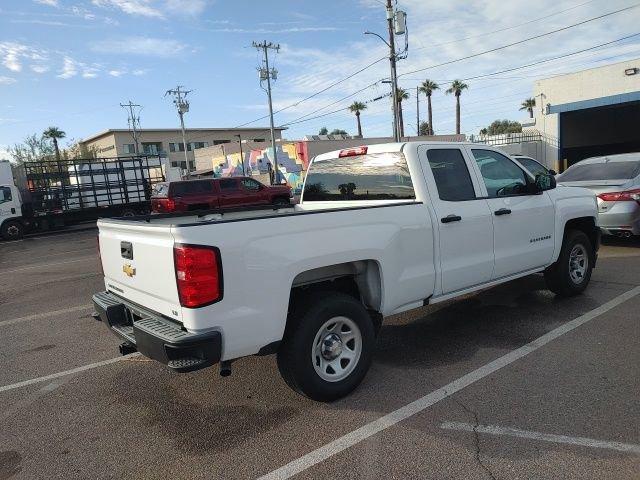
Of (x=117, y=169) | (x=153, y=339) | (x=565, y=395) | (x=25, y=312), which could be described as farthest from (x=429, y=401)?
(x=117, y=169)

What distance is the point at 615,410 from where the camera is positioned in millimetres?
3414

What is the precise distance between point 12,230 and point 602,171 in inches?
867

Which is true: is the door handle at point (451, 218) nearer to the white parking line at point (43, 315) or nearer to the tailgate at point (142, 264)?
the tailgate at point (142, 264)

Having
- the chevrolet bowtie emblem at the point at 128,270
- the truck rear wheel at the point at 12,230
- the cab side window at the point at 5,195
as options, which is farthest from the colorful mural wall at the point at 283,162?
the chevrolet bowtie emblem at the point at 128,270

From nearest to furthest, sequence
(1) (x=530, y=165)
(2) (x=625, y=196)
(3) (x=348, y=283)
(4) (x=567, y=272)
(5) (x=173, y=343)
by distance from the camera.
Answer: (5) (x=173, y=343)
(3) (x=348, y=283)
(4) (x=567, y=272)
(2) (x=625, y=196)
(1) (x=530, y=165)

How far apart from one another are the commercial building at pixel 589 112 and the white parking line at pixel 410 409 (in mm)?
22865

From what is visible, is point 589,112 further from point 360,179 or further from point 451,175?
point 360,179

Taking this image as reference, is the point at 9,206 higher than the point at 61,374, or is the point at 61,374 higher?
the point at 9,206

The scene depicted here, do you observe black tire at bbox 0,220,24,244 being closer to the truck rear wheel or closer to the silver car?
the truck rear wheel

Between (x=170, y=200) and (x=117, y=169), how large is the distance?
18.9ft

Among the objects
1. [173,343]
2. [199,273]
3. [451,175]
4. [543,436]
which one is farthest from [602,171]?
[173,343]

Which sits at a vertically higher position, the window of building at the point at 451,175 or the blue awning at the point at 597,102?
the blue awning at the point at 597,102

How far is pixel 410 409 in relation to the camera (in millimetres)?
3613

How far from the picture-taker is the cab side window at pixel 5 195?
2094 cm
